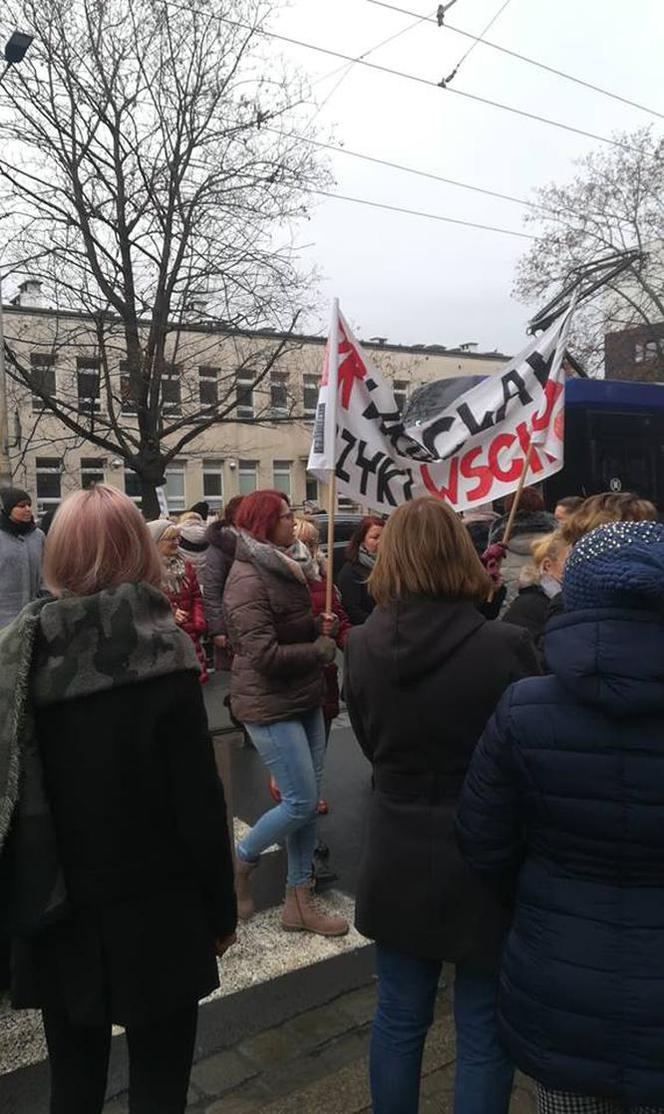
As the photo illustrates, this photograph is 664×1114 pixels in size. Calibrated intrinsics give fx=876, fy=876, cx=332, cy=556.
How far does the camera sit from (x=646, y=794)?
64.1 inches

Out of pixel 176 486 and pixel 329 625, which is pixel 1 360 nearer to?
pixel 329 625

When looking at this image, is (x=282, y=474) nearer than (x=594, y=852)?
No

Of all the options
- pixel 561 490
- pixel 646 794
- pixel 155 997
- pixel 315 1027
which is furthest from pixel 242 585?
pixel 561 490

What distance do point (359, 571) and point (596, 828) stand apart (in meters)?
3.62

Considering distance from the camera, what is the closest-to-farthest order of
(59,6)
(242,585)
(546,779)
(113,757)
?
1. (546,779)
2. (113,757)
3. (242,585)
4. (59,6)

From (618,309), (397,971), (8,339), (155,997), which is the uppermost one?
(618,309)

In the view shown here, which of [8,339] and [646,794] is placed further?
[8,339]

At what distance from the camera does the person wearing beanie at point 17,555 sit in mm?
6652

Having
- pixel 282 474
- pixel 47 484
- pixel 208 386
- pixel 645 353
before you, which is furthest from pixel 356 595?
pixel 282 474

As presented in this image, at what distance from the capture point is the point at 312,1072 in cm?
276

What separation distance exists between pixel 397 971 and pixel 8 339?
18.6m

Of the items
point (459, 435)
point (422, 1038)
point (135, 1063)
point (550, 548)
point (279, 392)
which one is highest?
point (279, 392)

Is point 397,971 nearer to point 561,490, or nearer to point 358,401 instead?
point 358,401

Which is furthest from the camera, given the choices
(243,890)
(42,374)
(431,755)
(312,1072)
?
(42,374)
